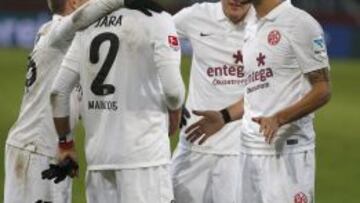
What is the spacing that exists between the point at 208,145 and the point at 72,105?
1.30m

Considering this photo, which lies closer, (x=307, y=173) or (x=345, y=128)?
(x=307, y=173)

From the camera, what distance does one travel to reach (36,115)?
8391mm

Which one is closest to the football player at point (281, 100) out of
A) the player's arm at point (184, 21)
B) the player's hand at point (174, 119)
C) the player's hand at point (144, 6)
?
the player's hand at point (174, 119)

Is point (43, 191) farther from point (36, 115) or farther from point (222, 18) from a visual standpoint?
point (222, 18)

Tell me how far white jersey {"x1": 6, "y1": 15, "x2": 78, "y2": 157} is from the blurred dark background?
953 inches

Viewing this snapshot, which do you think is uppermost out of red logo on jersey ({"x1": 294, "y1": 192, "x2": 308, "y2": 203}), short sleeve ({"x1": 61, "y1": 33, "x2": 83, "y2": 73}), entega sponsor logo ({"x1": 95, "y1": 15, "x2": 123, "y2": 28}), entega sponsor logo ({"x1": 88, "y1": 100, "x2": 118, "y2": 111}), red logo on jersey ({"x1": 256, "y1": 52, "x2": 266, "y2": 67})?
entega sponsor logo ({"x1": 95, "y1": 15, "x2": 123, "y2": 28})

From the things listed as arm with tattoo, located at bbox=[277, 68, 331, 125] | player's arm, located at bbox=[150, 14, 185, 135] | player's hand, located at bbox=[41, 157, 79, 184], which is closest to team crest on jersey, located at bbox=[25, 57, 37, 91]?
player's hand, located at bbox=[41, 157, 79, 184]

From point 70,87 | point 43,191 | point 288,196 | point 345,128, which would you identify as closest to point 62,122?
point 70,87

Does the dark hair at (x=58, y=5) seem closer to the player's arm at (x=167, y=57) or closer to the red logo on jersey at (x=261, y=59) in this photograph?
the player's arm at (x=167, y=57)

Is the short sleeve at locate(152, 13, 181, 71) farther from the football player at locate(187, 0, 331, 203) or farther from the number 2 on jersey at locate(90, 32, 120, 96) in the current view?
the football player at locate(187, 0, 331, 203)

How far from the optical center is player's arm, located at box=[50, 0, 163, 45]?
23.9 feet

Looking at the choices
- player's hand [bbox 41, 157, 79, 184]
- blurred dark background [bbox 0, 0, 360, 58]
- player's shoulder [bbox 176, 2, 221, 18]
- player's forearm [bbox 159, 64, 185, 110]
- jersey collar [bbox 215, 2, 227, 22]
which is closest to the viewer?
player's forearm [bbox 159, 64, 185, 110]

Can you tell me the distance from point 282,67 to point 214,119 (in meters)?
1.08

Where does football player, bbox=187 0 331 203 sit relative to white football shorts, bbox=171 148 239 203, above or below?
above
